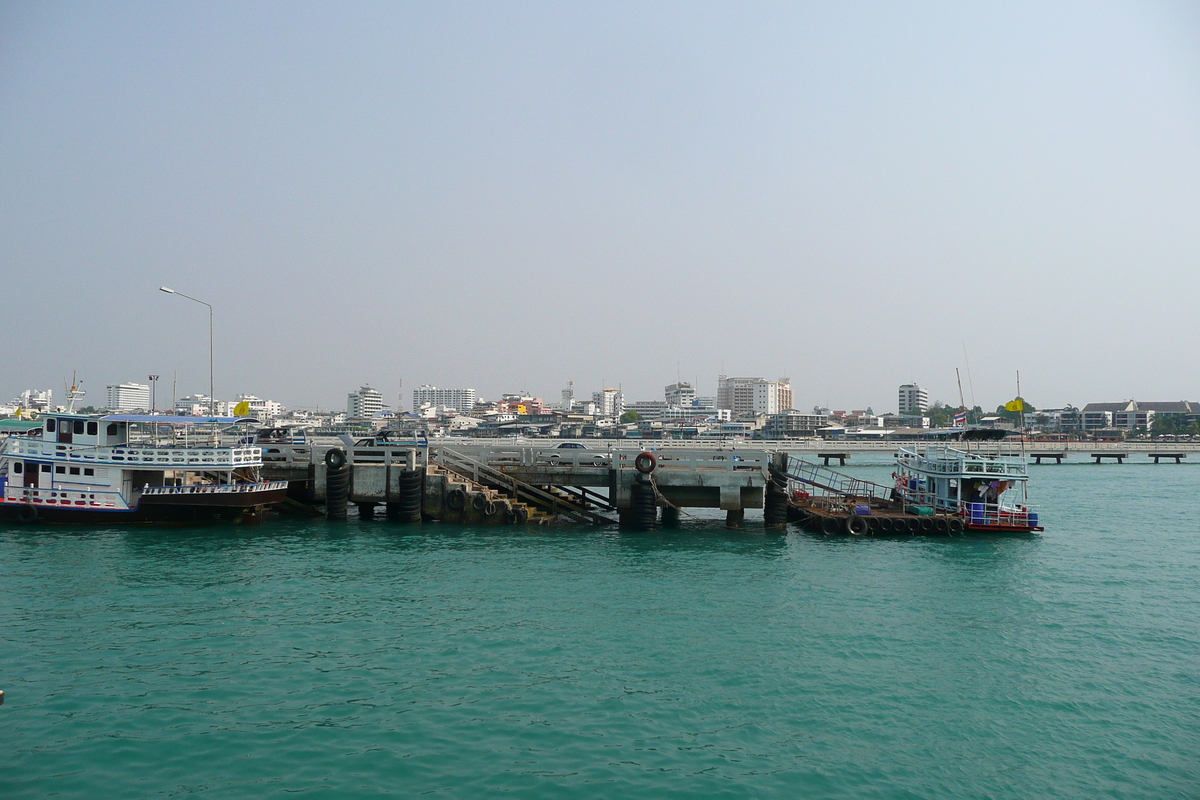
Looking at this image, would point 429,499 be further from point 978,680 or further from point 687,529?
point 978,680

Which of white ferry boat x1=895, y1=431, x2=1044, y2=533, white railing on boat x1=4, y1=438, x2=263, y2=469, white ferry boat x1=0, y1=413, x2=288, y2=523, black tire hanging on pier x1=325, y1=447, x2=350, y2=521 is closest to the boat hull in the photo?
white ferry boat x1=0, y1=413, x2=288, y2=523

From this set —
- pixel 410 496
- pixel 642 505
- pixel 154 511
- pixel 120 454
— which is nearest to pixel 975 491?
pixel 642 505

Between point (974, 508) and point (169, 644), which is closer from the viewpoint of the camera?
point (169, 644)

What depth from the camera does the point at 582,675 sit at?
16.2 m

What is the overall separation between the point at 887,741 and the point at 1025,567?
1910 centimetres

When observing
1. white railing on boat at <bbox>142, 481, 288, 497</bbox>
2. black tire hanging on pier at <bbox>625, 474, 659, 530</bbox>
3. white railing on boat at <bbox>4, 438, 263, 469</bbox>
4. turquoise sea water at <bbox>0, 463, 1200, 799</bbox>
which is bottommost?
turquoise sea water at <bbox>0, 463, 1200, 799</bbox>

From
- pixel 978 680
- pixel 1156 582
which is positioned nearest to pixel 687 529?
pixel 1156 582

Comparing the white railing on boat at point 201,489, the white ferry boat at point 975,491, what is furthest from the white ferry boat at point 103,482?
the white ferry boat at point 975,491

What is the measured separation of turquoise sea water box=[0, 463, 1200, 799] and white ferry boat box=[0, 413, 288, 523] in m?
4.11

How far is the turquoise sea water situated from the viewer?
481 inches

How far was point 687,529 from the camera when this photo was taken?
36.3m

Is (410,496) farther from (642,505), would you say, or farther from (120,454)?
(120,454)

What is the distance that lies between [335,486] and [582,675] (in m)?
22.8

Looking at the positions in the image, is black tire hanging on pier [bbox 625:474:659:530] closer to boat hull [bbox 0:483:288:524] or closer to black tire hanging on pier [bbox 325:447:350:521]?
black tire hanging on pier [bbox 325:447:350:521]
